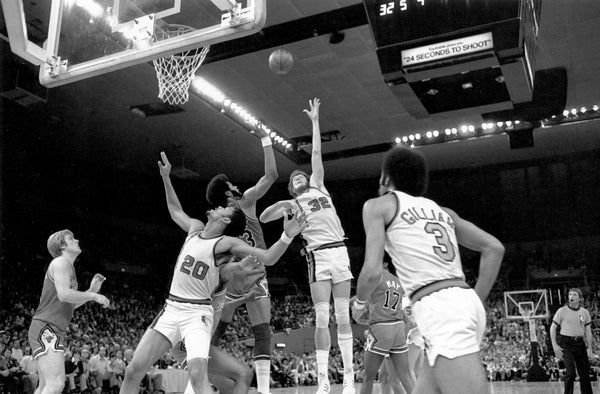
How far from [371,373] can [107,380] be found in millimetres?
9242

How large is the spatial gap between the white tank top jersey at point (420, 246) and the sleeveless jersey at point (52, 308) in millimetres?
3866

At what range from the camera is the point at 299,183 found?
6652 millimetres

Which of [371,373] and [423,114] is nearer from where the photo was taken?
[371,373]

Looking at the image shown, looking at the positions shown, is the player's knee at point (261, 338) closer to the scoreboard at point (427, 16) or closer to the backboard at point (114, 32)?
the backboard at point (114, 32)

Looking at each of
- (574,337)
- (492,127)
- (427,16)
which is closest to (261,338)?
(427,16)

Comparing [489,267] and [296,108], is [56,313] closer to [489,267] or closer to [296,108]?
[489,267]

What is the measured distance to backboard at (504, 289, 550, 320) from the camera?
20.1 m

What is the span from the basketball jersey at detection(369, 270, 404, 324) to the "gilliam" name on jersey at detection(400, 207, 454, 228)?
8.97 feet

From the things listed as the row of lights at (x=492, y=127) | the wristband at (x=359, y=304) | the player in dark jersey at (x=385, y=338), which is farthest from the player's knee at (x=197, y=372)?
the row of lights at (x=492, y=127)

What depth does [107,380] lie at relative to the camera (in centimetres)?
1309

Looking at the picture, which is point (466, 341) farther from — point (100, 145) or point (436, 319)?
point (100, 145)

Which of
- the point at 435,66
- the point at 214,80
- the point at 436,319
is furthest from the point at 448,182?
the point at 436,319

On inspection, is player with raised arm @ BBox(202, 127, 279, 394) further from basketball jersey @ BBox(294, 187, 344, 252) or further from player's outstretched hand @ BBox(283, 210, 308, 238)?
player's outstretched hand @ BBox(283, 210, 308, 238)

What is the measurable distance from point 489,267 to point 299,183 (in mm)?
3568
